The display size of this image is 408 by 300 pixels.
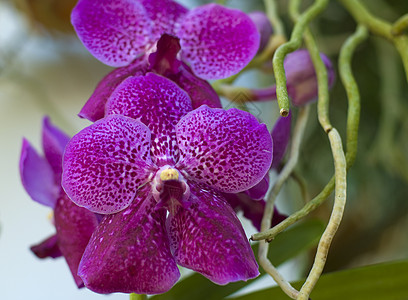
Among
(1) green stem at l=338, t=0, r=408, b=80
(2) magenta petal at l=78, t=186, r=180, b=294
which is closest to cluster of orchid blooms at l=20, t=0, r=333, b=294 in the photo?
(2) magenta petal at l=78, t=186, r=180, b=294

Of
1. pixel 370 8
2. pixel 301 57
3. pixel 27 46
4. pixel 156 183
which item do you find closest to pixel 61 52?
pixel 27 46

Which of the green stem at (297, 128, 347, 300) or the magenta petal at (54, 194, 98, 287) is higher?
the green stem at (297, 128, 347, 300)

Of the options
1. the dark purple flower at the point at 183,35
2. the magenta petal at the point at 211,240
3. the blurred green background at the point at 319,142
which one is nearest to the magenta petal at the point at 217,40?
the dark purple flower at the point at 183,35

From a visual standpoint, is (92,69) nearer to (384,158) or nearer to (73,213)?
(384,158)

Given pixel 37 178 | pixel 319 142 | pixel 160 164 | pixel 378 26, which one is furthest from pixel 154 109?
pixel 319 142

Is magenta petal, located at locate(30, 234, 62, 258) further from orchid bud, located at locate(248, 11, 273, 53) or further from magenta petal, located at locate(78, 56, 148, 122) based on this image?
orchid bud, located at locate(248, 11, 273, 53)

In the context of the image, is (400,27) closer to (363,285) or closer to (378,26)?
(378,26)
